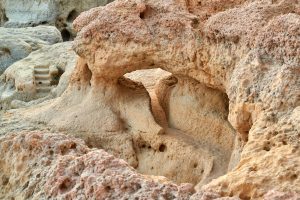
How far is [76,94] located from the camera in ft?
13.9

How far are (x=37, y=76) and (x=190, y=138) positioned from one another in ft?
10.6

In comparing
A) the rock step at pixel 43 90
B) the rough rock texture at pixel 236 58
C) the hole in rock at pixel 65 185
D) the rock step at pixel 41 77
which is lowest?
the rock step at pixel 43 90

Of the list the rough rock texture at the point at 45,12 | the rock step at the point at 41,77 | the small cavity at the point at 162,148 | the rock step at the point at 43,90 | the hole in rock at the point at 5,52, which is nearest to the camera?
the small cavity at the point at 162,148

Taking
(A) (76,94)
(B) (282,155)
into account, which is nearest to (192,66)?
(A) (76,94)

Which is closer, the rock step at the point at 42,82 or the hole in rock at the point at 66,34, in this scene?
the rock step at the point at 42,82

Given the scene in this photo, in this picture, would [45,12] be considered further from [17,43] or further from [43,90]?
[43,90]

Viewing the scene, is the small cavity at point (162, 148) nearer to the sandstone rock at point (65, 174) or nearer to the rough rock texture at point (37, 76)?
the sandstone rock at point (65, 174)

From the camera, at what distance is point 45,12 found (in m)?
12.0

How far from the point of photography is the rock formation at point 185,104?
228cm

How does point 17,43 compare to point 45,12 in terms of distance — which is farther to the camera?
point 45,12

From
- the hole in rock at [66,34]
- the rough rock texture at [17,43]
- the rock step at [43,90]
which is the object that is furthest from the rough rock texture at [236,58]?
the hole in rock at [66,34]

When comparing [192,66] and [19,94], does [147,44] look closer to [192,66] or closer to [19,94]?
[192,66]

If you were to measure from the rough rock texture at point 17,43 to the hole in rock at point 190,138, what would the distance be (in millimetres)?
4070

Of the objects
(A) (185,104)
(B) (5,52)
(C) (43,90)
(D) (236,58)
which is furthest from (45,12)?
(D) (236,58)
